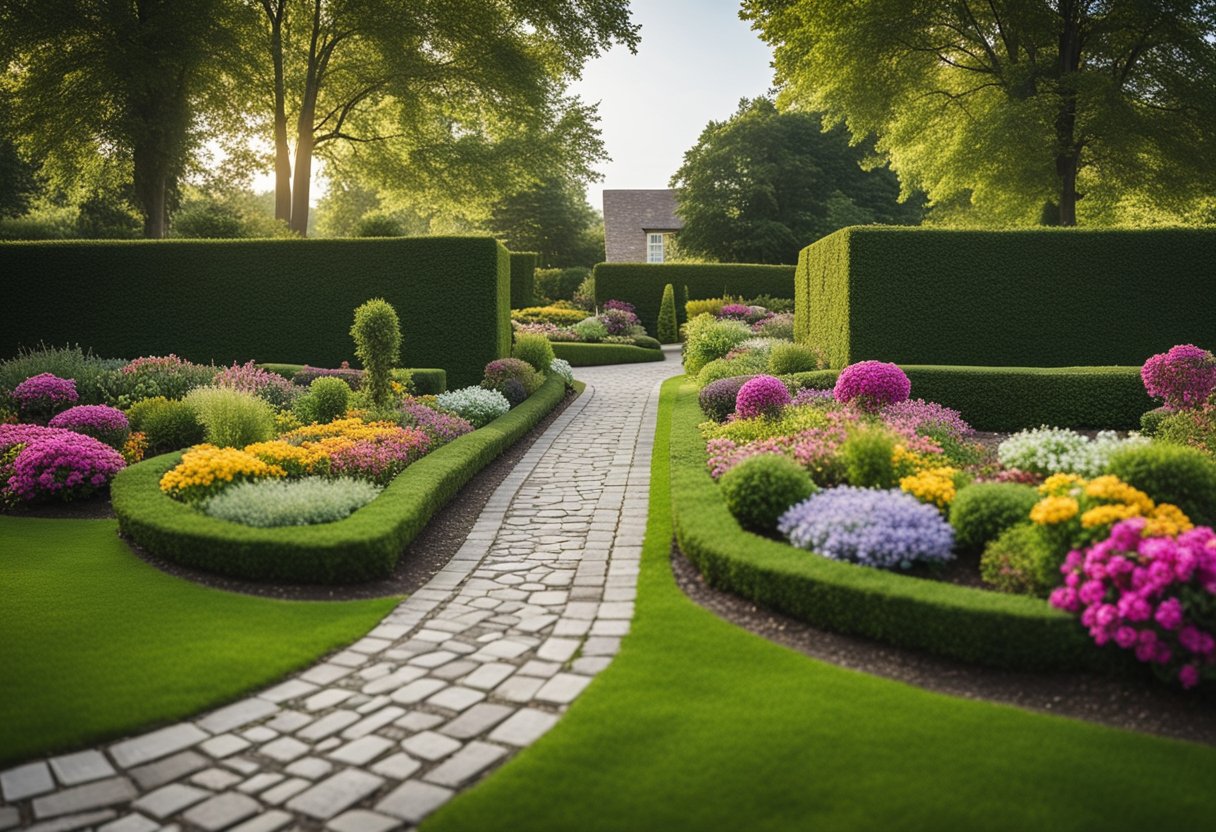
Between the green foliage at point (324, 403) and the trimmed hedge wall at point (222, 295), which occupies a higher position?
the trimmed hedge wall at point (222, 295)

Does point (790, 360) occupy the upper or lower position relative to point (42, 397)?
upper

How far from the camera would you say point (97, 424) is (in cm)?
1001

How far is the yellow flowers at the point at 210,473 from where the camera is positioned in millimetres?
7488

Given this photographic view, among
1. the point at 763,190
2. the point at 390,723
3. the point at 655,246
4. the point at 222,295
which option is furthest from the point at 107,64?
the point at 655,246

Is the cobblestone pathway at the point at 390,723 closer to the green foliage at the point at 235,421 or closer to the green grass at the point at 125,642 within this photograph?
the green grass at the point at 125,642

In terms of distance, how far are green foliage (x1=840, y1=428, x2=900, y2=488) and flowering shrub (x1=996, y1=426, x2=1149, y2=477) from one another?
1.61m

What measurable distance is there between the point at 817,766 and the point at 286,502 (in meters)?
5.36

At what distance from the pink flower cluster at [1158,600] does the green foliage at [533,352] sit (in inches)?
545

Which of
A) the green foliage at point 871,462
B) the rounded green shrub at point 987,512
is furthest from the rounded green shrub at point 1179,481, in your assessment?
the green foliage at point 871,462

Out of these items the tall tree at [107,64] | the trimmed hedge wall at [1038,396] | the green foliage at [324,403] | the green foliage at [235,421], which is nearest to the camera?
the green foliage at [235,421]

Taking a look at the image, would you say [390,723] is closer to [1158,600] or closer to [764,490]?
[764,490]

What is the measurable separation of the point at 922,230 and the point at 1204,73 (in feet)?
40.1

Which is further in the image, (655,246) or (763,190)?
(655,246)

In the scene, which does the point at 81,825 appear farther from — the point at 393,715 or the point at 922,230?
the point at 922,230
